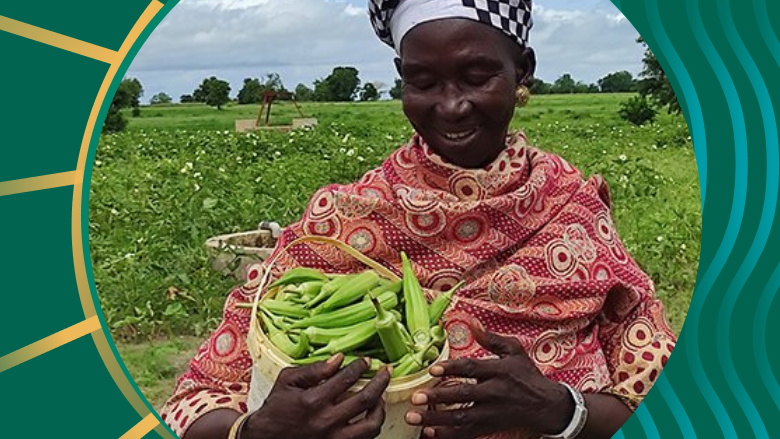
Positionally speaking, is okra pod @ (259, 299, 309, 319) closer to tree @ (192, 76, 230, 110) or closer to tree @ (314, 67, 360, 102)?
tree @ (314, 67, 360, 102)

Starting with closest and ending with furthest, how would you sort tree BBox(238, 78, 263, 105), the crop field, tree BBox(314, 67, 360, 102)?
1. the crop field
2. tree BBox(314, 67, 360, 102)
3. tree BBox(238, 78, 263, 105)

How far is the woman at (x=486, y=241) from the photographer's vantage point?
6.66 ft

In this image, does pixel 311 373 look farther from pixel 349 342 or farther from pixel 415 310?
pixel 415 310

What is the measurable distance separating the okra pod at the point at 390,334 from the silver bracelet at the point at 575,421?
407 millimetres

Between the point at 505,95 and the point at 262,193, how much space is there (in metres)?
5.47

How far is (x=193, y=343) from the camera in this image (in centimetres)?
482

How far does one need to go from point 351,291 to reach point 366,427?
11.8 inches

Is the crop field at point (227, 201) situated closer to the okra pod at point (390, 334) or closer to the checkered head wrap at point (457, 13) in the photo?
the checkered head wrap at point (457, 13)

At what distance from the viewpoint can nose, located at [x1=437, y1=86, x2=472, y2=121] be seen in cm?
202

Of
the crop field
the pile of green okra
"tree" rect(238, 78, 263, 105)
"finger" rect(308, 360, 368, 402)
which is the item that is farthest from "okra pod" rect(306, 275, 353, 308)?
"tree" rect(238, 78, 263, 105)

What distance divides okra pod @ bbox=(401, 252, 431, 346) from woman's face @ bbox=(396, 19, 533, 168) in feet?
1.03

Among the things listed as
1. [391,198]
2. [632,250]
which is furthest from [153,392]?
[632,250]

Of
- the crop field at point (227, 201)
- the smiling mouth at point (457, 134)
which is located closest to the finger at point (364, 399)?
the smiling mouth at point (457, 134)

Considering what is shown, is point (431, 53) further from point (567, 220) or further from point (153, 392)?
point (153, 392)
